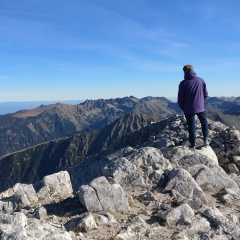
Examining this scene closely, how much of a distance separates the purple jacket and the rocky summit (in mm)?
2540

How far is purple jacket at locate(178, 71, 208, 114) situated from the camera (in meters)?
17.0

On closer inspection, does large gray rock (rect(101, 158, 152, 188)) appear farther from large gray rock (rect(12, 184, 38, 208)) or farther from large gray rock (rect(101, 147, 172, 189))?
large gray rock (rect(12, 184, 38, 208))

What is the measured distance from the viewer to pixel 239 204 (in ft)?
42.9

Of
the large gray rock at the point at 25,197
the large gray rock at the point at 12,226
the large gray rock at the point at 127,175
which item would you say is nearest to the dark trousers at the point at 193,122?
the large gray rock at the point at 127,175

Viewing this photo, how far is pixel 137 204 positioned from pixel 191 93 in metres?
7.40

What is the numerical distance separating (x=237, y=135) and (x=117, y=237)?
15.3 m

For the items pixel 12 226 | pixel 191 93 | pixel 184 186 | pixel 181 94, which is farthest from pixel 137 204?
pixel 191 93

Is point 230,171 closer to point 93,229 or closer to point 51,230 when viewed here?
point 93,229

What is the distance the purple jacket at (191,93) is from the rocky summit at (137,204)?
2540mm

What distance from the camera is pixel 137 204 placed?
12.4 m

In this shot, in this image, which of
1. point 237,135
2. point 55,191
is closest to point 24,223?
point 55,191

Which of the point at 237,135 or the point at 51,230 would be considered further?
the point at 237,135

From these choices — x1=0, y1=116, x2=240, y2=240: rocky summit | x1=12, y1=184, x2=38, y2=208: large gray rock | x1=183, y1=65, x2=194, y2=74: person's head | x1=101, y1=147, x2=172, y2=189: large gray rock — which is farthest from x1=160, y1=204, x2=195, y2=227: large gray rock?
x1=183, y1=65, x2=194, y2=74: person's head

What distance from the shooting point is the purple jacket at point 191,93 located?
17.0 m
